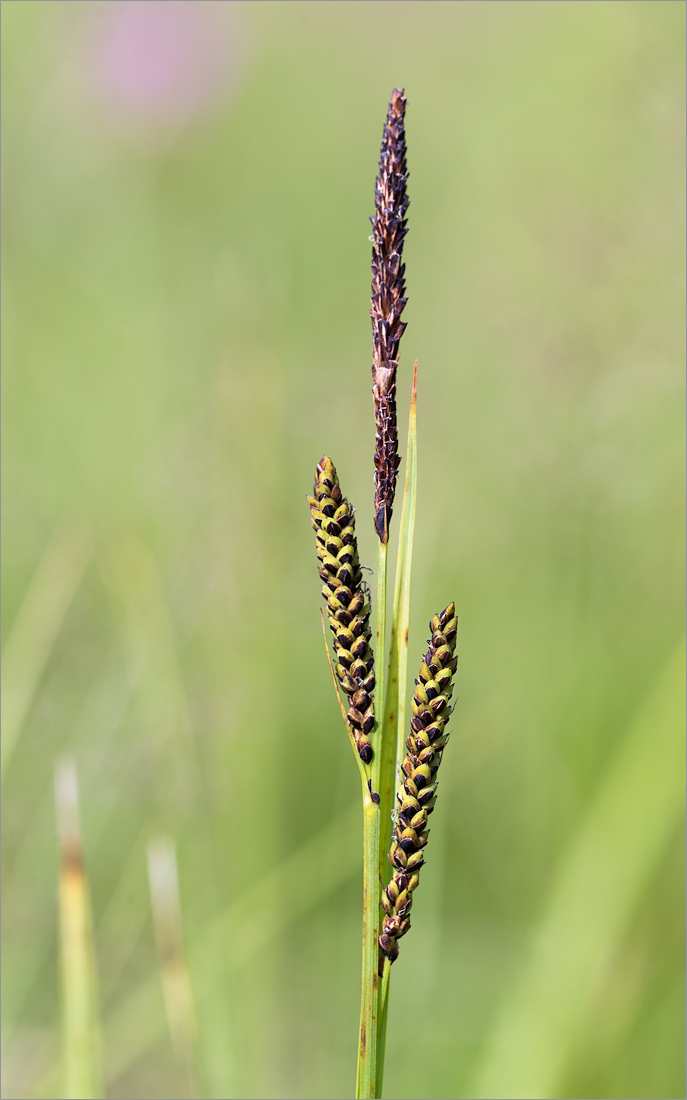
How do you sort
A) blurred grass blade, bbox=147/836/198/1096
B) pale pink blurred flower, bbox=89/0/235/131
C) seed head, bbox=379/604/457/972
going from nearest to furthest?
seed head, bbox=379/604/457/972 → blurred grass blade, bbox=147/836/198/1096 → pale pink blurred flower, bbox=89/0/235/131

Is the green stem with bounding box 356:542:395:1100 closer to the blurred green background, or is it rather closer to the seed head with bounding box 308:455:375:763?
the seed head with bounding box 308:455:375:763

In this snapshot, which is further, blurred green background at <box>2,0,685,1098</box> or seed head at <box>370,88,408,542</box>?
blurred green background at <box>2,0,685,1098</box>

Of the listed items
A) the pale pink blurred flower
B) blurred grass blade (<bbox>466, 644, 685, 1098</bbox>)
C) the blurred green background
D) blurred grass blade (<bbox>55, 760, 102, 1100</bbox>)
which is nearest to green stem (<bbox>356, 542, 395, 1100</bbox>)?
blurred grass blade (<bbox>55, 760, 102, 1100</bbox>)

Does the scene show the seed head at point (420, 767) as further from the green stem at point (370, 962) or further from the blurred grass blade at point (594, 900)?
the blurred grass blade at point (594, 900)

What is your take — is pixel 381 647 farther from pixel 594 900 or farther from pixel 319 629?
pixel 319 629

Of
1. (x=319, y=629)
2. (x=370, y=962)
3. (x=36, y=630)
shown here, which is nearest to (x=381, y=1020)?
(x=370, y=962)
